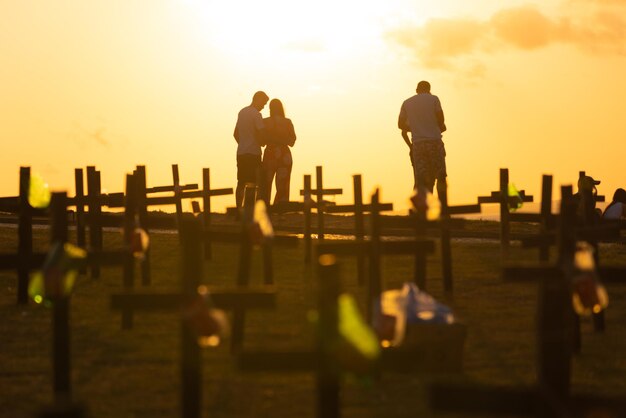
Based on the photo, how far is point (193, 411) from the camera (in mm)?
8773

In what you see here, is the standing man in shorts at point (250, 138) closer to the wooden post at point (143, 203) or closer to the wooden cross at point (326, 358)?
the wooden post at point (143, 203)

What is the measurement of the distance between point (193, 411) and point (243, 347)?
6.91 m

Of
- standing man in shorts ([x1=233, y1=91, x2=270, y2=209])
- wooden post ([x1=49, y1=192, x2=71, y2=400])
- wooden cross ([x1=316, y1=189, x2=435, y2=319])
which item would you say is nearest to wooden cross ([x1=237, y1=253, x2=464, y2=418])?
wooden post ([x1=49, y1=192, x2=71, y2=400])

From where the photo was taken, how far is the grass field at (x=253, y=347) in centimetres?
1230

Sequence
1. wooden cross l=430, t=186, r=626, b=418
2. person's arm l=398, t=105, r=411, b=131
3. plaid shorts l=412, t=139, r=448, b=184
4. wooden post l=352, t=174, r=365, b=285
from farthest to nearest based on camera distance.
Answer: person's arm l=398, t=105, r=411, b=131 < plaid shorts l=412, t=139, r=448, b=184 < wooden post l=352, t=174, r=365, b=285 < wooden cross l=430, t=186, r=626, b=418

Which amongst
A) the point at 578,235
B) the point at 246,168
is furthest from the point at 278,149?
the point at 578,235

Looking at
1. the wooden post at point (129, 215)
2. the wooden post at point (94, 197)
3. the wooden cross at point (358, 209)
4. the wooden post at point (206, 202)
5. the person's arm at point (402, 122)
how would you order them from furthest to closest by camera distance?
the wooden post at point (206, 202)
the person's arm at point (402, 122)
the wooden post at point (94, 197)
the wooden cross at point (358, 209)
the wooden post at point (129, 215)

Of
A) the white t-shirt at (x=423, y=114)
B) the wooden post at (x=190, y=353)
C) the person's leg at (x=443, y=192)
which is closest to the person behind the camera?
the wooden post at (x=190, y=353)

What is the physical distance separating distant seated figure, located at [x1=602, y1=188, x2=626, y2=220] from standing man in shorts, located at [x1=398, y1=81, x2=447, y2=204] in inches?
163

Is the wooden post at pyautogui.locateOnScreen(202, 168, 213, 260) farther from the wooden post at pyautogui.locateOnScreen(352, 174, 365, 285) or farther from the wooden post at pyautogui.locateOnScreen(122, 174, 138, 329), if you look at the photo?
the wooden post at pyautogui.locateOnScreen(122, 174, 138, 329)

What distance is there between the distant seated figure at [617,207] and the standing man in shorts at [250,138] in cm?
760

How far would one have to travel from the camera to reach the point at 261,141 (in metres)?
30.3

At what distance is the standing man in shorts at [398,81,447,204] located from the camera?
26109mm

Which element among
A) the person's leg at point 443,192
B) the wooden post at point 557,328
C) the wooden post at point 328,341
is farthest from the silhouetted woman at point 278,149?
the wooden post at point 328,341
